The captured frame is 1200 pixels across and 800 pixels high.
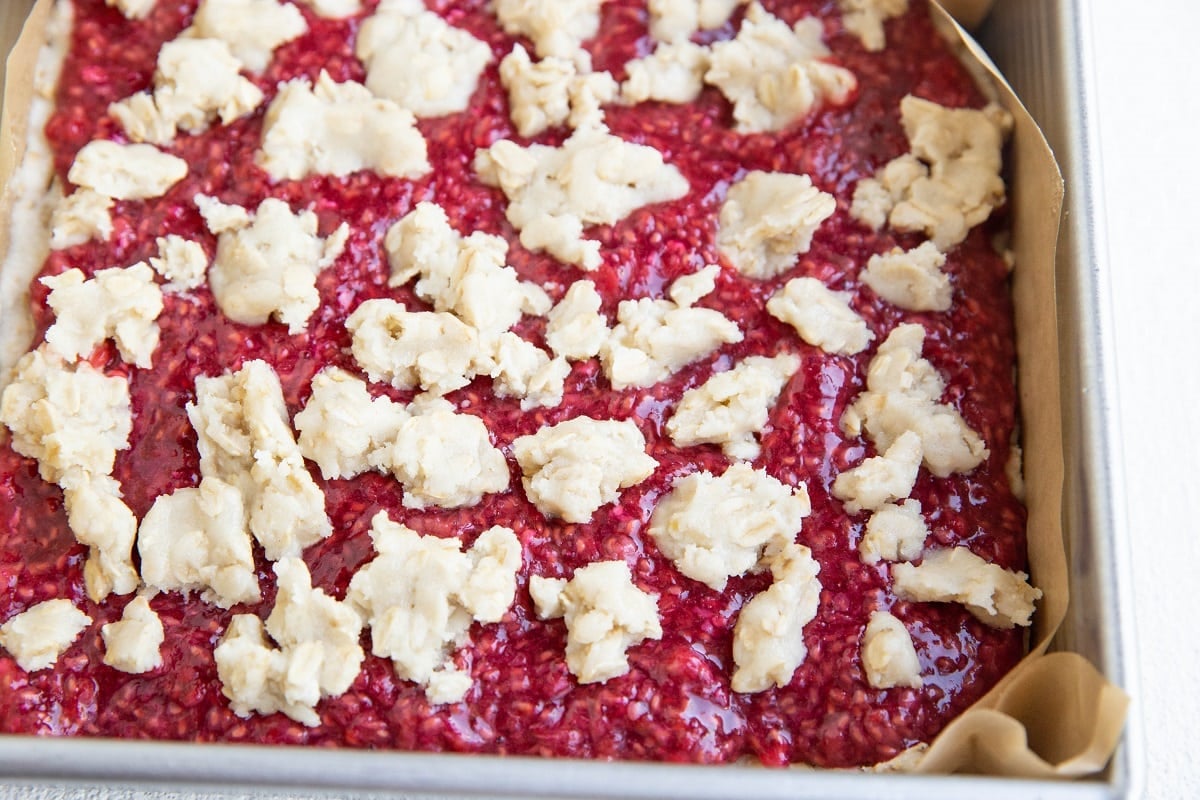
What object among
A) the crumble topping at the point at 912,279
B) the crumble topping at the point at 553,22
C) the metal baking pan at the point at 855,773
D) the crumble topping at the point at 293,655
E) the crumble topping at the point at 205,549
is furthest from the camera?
the crumble topping at the point at 553,22

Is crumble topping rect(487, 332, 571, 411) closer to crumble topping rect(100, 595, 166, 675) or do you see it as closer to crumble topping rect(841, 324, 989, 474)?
crumble topping rect(841, 324, 989, 474)

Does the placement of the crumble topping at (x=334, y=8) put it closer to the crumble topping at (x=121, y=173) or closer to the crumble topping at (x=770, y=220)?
the crumble topping at (x=121, y=173)

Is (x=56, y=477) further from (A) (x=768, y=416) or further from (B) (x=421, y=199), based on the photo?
(A) (x=768, y=416)

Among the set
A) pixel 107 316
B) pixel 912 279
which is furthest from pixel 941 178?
pixel 107 316

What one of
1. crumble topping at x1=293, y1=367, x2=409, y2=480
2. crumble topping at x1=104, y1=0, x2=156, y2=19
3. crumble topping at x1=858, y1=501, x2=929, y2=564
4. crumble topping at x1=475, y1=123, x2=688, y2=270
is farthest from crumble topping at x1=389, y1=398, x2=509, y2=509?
crumble topping at x1=104, y1=0, x2=156, y2=19

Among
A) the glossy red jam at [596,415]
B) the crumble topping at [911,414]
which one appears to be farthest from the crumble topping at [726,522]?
the crumble topping at [911,414]

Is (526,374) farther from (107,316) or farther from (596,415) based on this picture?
(107,316)
